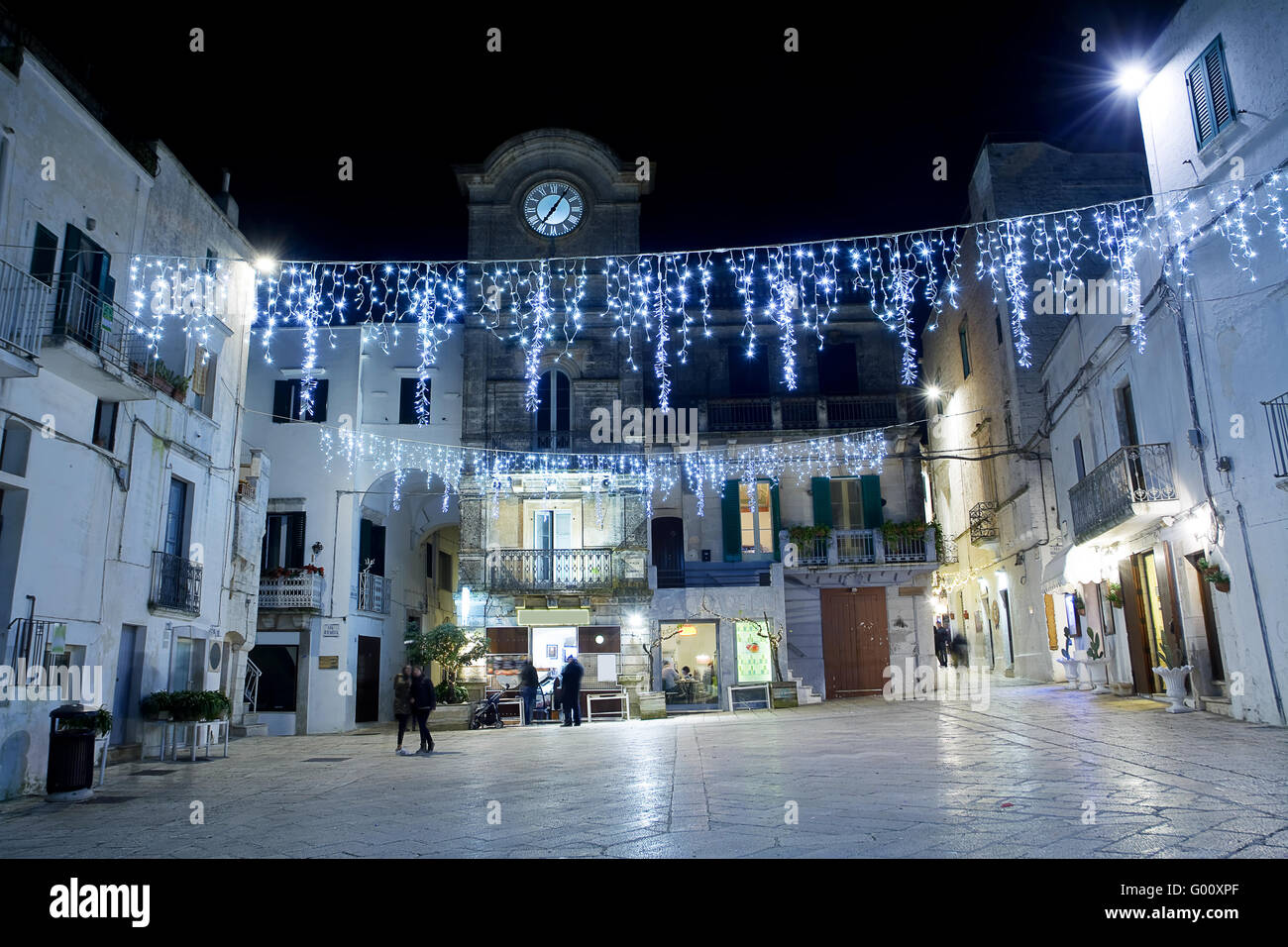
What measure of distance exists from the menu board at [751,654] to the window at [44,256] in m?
17.1

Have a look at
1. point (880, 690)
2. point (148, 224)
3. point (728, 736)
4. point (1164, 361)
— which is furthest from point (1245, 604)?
point (148, 224)

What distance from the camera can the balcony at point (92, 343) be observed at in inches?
410

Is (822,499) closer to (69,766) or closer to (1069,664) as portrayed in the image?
(1069,664)

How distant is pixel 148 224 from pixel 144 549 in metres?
4.86

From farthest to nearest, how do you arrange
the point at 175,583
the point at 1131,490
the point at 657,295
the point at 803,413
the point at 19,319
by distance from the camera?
1. the point at 657,295
2. the point at 803,413
3. the point at 175,583
4. the point at 1131,490
5. the point at 19,319

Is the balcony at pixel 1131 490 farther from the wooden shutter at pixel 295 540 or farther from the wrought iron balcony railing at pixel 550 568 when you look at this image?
the wooden shutter at pixel 295 540

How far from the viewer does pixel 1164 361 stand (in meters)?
13.3

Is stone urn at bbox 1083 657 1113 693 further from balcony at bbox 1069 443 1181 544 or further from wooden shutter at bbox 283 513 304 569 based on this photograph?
wooden shutter at bbox 283 513 304 569

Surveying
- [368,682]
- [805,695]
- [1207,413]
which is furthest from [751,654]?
[1207,413]

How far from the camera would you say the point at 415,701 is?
526 inches

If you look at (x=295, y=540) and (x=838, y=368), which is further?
(x=838, y=368)

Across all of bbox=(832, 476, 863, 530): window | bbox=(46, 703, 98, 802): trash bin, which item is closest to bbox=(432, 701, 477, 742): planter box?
bbox=(46, 703, 98, 802): trash bin

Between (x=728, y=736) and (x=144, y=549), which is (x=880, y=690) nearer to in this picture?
(x=728, y=736)

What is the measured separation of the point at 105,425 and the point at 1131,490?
1470 cm
